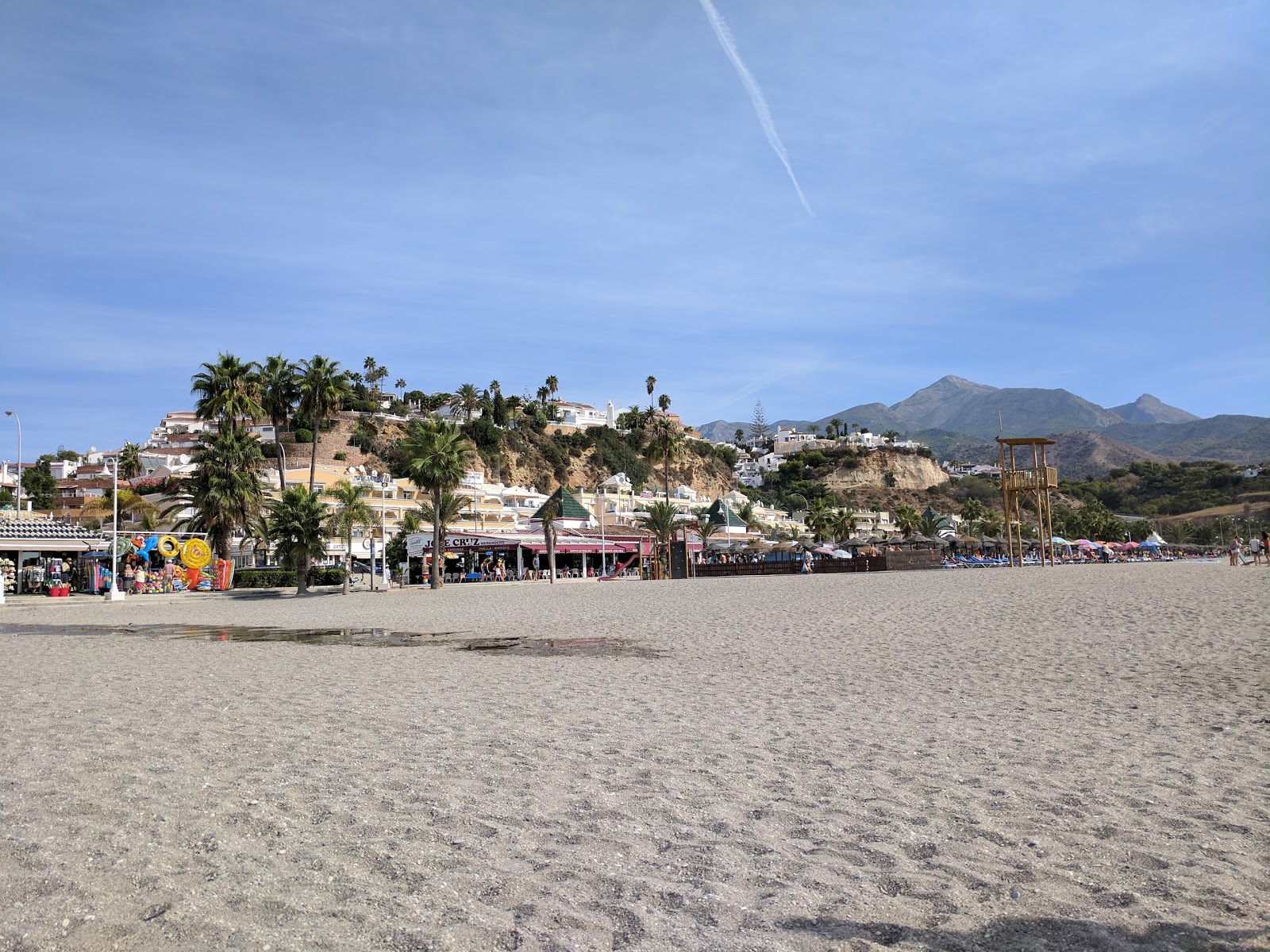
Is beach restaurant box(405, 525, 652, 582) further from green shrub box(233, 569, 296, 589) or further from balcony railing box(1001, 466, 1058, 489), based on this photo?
balcony railing box(1001, 466, 1058, 489)

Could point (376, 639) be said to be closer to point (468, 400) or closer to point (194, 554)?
point (194, 554)

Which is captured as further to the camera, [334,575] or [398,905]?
[334,575]

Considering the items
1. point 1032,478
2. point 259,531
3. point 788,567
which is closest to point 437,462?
point 259,531

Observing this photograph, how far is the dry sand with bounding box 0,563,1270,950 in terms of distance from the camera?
11.8 ft

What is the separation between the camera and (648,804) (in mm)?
5145

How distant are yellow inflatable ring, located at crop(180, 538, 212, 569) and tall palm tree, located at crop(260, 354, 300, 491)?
11.1m

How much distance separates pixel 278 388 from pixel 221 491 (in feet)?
39.4

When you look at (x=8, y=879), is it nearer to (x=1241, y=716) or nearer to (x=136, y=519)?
(x=1241, y=716)

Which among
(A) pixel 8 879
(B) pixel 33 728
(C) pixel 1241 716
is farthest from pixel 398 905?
(C) pixel 1241 716

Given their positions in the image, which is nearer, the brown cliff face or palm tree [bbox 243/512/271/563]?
palm tree [bbox 243/512/271/563]

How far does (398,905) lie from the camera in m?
3.74

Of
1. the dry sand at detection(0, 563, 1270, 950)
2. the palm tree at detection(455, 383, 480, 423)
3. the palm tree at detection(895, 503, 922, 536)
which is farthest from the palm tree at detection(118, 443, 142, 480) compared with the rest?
the dry sand at detection(0, 563, 1270, 950)

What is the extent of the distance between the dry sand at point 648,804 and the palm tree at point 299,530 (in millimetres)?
25772

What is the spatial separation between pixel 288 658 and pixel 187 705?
14.6 ft
